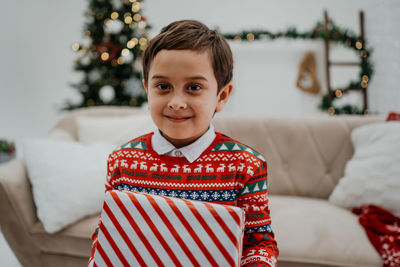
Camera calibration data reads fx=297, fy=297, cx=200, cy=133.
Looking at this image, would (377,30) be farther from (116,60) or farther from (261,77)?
(116,60)

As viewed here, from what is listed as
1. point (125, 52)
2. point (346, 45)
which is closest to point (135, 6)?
point (125, 52)

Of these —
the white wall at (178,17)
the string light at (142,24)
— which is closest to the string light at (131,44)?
the string light at (142,24)

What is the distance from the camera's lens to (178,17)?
4.11 m

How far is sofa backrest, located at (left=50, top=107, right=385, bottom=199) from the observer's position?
5.46 feet

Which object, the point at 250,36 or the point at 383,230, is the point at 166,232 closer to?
the point at 383,230

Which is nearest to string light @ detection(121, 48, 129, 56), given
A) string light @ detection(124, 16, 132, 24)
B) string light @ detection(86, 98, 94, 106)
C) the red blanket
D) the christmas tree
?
the christmas tree

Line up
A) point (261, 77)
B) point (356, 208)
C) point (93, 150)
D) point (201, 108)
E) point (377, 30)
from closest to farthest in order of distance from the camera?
point (201, 108), point (356, 208), point (93, 150), point (377, 30), point (261, 77)

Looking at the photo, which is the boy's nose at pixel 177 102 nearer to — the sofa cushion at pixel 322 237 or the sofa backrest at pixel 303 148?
the sofa cushion at pixel 322 237

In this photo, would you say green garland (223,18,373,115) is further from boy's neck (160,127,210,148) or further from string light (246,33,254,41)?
boy's neck (160,127,210,148)

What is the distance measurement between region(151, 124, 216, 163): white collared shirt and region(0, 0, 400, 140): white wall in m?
3.21

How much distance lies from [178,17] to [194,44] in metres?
3.81

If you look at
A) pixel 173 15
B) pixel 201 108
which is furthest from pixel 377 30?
pixel 201 108

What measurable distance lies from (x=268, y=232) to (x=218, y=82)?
0.35 m

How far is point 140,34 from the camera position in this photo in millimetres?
3303
